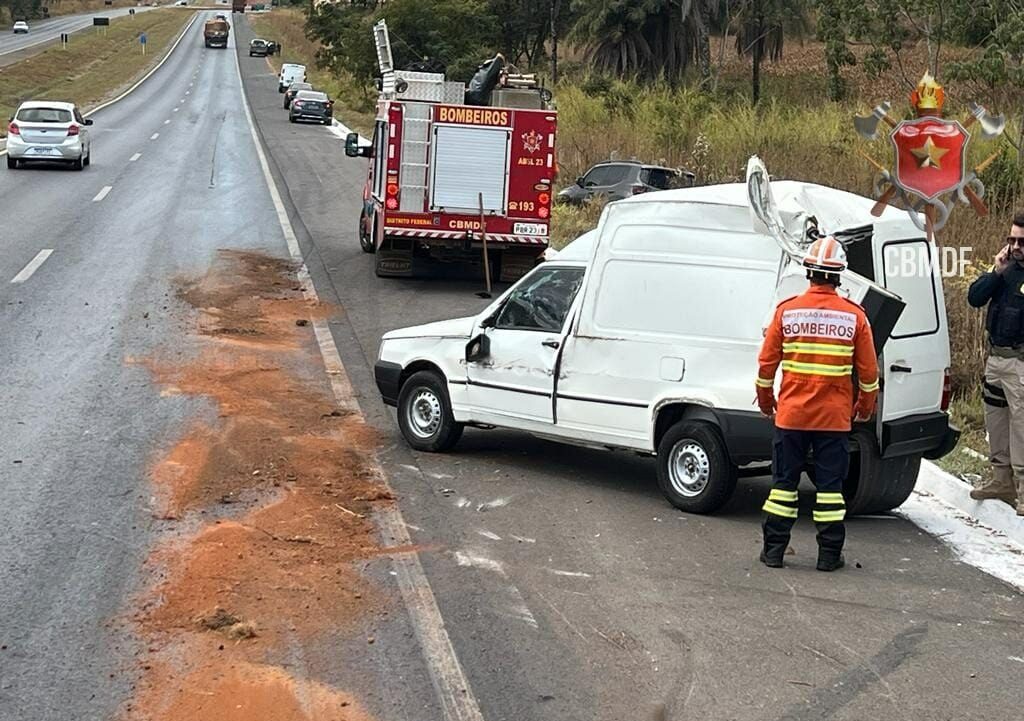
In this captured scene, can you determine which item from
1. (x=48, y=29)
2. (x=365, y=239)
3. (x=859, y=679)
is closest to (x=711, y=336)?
(x=859, y=679)

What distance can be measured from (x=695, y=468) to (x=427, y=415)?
2321mm

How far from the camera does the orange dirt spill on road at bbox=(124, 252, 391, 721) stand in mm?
5422

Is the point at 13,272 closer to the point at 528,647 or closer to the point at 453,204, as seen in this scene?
the point at 453,204

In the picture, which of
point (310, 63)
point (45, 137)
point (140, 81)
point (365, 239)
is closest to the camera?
point (365, 239)

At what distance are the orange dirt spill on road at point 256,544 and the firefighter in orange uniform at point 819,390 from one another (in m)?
2.31

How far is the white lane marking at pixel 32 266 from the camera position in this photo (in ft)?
53.5

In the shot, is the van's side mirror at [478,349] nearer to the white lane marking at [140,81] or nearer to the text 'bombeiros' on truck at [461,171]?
the text 'bombeiros' on truck at [461,171]

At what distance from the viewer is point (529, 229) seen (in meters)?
17.4

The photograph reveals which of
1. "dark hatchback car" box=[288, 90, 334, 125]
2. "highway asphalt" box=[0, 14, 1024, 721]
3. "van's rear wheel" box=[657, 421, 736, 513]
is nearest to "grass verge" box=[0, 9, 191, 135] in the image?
"dark hatchback car" box=[288, 90, 334, 125]

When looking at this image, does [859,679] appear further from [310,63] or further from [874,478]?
[310,63]

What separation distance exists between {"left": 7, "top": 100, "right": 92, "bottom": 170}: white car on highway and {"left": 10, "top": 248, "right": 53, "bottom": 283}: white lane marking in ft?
45.2

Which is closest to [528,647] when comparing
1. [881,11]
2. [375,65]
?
[881,11]

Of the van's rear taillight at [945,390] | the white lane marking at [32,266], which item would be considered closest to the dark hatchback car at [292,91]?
the white lane marking at [32,266]

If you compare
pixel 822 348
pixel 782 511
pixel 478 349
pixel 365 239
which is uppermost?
pixel 822 348
